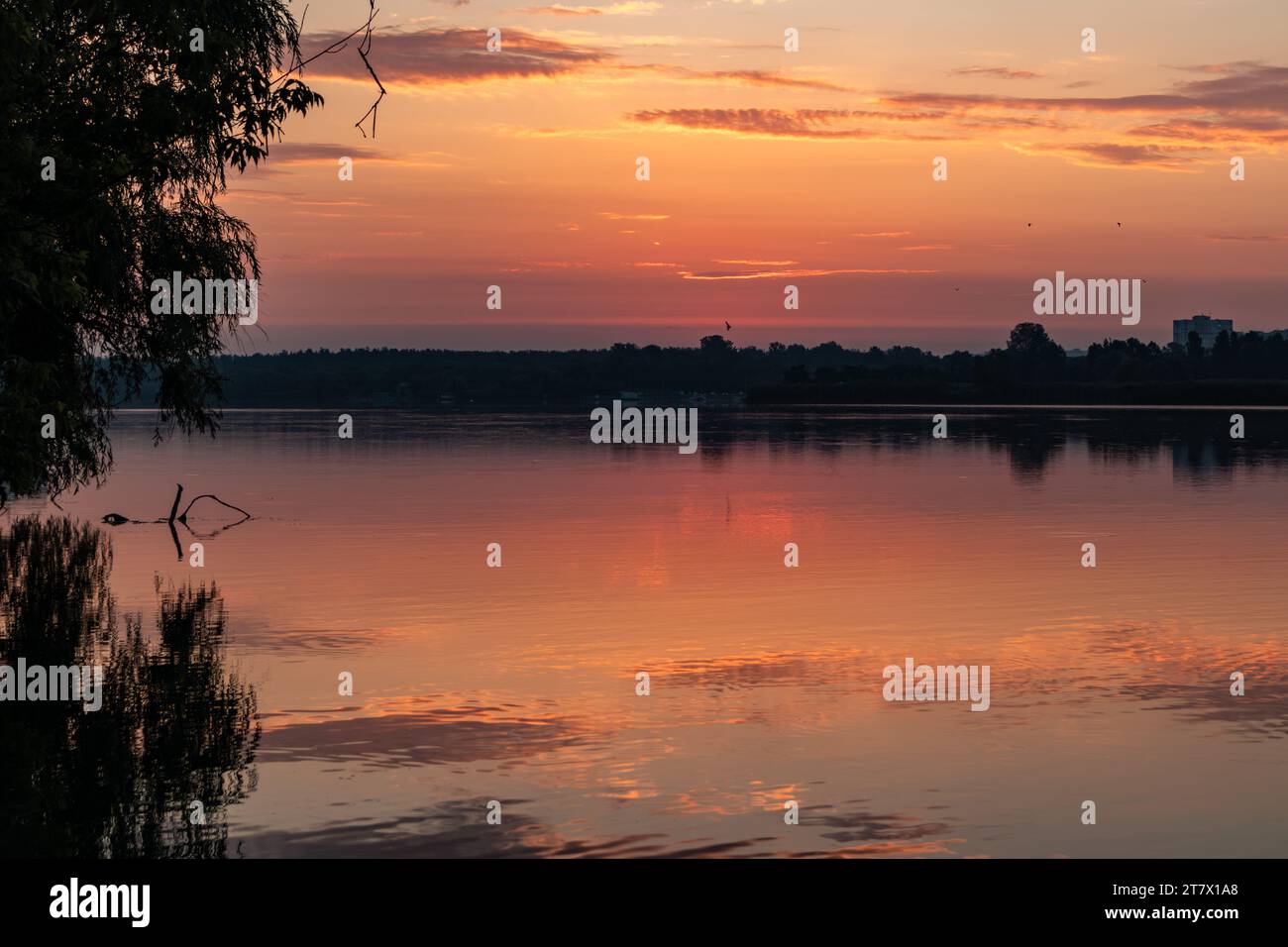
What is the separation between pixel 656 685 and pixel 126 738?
7579mm

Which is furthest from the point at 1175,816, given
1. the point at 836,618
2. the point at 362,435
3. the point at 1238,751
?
the point at 362,435

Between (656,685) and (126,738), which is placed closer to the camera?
(126,738)

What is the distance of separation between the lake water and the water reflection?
0.22 feet

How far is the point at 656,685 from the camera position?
23.4 m

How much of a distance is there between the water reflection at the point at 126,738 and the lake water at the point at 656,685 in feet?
0.22

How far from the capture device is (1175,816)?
648 inches

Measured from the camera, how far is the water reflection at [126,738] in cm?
1587

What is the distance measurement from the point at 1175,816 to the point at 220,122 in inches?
589

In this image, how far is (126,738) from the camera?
19.8 m

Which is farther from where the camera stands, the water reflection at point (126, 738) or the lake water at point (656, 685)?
the lake water at point (656, 685)

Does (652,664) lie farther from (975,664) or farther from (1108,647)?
(1108,647)

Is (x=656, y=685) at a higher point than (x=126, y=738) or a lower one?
lower

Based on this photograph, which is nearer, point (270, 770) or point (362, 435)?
point (270, 770)

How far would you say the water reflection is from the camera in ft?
52.1
